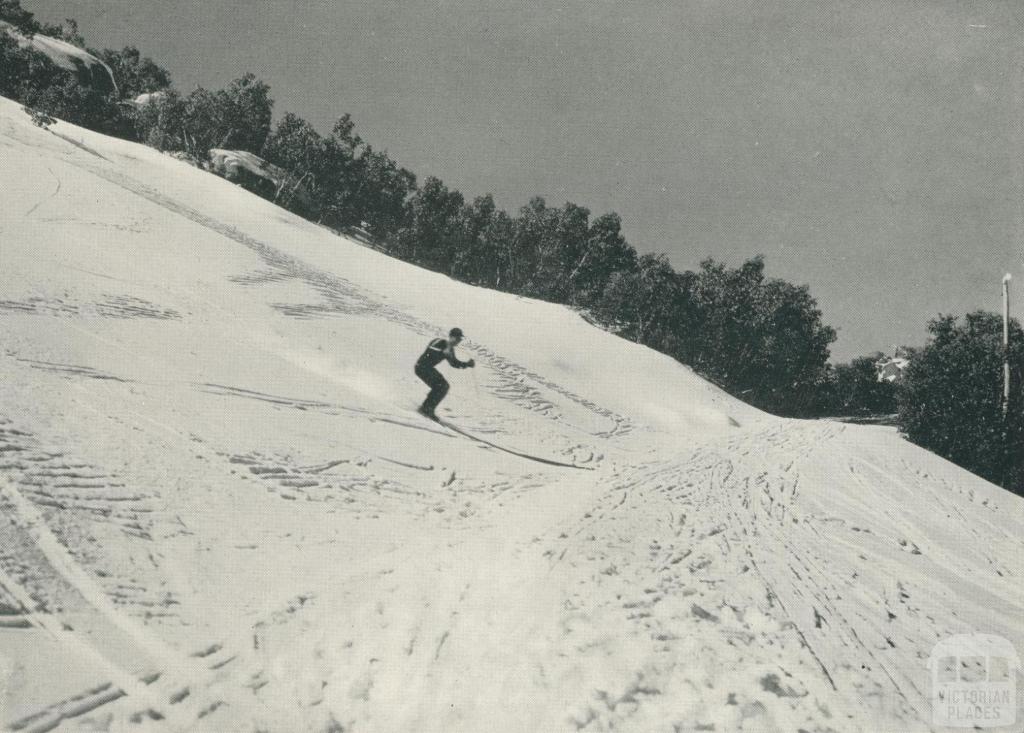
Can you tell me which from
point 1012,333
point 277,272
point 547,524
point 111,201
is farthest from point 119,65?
point 1012,333

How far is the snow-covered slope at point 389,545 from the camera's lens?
264 cm

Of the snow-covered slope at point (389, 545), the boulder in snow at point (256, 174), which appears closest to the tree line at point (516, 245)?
the boulder in snow at point (256, 174)

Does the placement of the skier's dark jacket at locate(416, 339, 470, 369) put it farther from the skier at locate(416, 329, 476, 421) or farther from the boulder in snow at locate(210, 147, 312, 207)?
the boulder in snow at locate(210, 147, 312, 207)

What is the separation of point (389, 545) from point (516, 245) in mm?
39229

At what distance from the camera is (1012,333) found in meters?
27.2

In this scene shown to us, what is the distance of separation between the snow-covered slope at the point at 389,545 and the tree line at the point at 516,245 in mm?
25366

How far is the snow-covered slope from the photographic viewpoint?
2.64 metres

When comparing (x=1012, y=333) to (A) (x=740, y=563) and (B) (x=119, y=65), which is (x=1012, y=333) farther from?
(B) (x=119, y=65)

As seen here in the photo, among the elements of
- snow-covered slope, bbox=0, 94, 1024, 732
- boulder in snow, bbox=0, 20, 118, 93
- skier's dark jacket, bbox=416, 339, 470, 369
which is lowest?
snow-covered slope, bbox=0, 94, 1024, 732

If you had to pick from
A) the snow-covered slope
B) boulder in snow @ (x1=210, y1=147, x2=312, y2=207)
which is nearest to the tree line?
boulder in snow @ (x1=210, y1=147, x2=312, y2=207)

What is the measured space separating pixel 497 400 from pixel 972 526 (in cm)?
729

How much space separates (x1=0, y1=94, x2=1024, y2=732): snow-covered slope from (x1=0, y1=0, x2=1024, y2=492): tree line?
25366mm

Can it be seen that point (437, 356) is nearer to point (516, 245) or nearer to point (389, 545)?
point (389, 545)

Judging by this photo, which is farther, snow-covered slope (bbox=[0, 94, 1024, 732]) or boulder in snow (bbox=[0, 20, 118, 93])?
boulder in snow (bbox=[0, 20, 118, 93])
